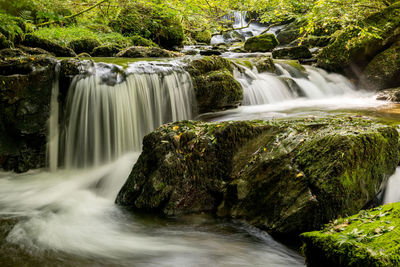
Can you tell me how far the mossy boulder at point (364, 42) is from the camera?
902 centimetres

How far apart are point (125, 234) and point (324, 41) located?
52.7ft

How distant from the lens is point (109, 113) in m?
5.80

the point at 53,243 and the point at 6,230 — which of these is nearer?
the point at 53,243

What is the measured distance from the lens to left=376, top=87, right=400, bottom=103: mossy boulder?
806cm

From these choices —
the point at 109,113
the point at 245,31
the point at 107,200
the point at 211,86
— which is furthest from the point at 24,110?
the point at 245,31

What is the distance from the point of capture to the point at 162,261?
2.64m

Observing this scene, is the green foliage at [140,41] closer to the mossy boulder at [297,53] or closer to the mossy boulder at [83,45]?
the mossy boulder at [83,45]

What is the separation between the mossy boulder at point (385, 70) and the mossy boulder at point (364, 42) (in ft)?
0.97

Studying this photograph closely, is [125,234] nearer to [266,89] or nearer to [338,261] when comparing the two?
[338,261]

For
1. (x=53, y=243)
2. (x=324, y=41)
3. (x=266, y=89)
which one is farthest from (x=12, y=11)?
(x=324, y=41)

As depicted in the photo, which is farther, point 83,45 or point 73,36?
point 73,36

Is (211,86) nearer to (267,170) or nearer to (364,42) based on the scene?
(267,170)

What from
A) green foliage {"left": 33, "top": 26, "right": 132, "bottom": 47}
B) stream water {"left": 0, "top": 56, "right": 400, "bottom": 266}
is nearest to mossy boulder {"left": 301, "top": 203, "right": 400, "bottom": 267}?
stream water {"left": 0, "top": 56, "right": 400, "bottom": 266}

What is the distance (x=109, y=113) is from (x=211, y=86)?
2772 millimetres
